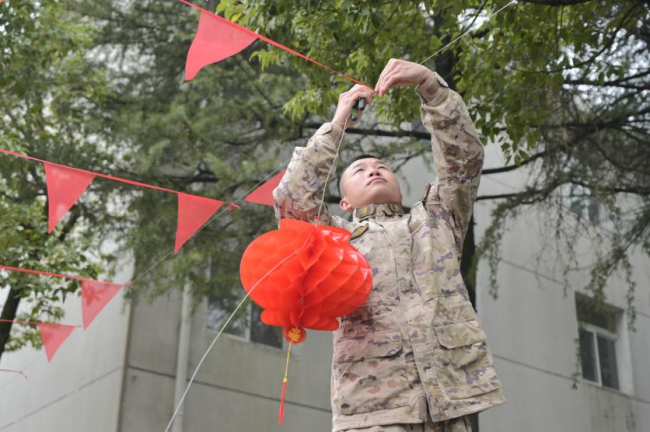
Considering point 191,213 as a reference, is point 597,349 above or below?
above

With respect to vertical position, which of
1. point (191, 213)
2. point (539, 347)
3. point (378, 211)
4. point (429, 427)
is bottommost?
point (429, 427)

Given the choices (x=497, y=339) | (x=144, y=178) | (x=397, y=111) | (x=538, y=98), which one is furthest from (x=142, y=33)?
(x=497, y=339)

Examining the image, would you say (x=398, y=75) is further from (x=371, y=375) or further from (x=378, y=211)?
(x=371, y=375)

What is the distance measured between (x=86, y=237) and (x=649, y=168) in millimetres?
5750

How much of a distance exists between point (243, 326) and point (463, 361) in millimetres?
6315

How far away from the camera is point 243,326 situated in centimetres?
883

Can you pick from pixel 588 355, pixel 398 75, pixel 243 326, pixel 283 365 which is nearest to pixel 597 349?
pixel 588 355

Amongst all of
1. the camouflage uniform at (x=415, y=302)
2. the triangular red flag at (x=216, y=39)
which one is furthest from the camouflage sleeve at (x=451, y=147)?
the triangular red flag at (x=216, y=39)

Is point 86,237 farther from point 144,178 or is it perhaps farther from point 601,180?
point 601,180

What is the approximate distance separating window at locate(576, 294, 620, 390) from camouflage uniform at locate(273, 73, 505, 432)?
9.67 m

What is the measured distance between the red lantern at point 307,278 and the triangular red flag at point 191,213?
1747 millimetres

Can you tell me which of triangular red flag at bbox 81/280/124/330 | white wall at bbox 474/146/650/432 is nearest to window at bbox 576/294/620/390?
white wall at bbox 474/146/650/432

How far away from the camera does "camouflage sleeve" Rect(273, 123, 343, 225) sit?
2.98m

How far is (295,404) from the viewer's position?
9.85m
